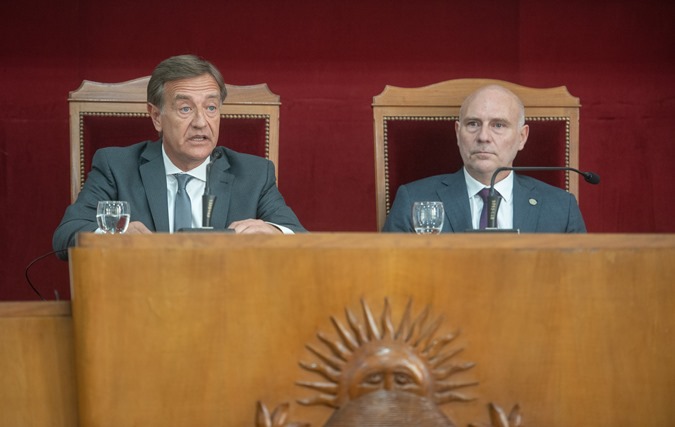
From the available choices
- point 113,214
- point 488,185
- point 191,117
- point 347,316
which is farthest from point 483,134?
point 347,316

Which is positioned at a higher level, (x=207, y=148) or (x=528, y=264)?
(x=207, y=148)

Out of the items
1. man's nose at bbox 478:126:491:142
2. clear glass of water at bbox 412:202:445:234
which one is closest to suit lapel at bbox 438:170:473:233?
man's nose at bbox 478:126:491:142

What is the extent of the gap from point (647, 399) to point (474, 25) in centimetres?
213

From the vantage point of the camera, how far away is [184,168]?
2.42 m

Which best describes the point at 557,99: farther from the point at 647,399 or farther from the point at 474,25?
the point at 647,399

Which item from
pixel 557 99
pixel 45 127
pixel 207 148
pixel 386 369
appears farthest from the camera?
pixel 45 127

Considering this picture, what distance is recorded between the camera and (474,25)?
3.24 metres

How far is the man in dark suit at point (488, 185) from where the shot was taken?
8.06 ft

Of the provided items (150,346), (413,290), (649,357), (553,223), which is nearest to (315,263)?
(413,290)

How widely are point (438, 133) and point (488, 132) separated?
5.1 inches

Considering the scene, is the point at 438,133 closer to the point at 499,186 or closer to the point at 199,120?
the point at 499,186

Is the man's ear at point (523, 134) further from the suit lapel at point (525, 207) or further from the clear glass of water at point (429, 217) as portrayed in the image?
the clear glass of water at point (429, 217)

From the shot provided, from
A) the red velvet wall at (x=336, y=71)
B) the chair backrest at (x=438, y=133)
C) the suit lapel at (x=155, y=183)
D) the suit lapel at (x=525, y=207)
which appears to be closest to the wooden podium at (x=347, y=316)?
the suit lapel at (x=155, y=183)

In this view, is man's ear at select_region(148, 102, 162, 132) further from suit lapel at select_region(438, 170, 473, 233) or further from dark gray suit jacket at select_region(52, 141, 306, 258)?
suit lapel at select_region(438, 170, 473, 233)
